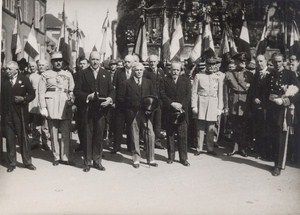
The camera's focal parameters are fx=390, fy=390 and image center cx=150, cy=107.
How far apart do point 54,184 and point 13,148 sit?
120 centimetres

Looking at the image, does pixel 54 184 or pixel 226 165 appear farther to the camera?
pixel 226 165

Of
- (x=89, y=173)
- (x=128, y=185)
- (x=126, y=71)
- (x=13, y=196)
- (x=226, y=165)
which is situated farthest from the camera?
(x=126, y=71)

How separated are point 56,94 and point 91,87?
864 mm

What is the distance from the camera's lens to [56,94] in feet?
22.7

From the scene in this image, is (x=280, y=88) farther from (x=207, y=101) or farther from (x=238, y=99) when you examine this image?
(x=207, y=101)

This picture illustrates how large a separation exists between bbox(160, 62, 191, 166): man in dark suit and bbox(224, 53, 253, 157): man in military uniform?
130cm

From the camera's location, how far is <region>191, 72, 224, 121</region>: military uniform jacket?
7770mm

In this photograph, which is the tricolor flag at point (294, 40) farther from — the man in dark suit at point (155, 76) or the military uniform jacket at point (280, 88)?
the man in dark suit at point (155, 76)

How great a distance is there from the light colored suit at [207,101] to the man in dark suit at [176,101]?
2.69 ft

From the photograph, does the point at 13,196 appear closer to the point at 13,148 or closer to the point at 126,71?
the point at 13,148

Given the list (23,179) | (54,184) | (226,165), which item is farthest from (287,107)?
(23,179)

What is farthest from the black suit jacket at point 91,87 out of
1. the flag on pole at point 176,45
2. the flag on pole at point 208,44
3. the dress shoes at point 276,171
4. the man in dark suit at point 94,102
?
the flag on pole at point 208,44

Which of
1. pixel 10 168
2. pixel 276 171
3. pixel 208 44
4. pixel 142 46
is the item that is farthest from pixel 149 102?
pixel 208 44

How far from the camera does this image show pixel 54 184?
221 inches
